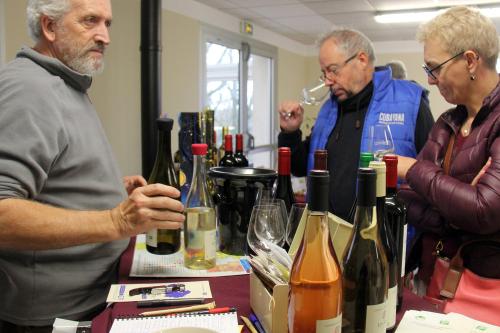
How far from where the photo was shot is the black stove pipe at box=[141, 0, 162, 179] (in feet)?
11.4

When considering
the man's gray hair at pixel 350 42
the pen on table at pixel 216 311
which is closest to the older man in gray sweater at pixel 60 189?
the pen on table at pixel 216 311

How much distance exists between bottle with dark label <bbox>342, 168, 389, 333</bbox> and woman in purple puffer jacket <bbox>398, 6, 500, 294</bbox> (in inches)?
21.5

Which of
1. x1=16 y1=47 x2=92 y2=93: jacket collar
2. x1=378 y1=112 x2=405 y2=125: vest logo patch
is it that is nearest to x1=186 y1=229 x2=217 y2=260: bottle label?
x1=16 y1=47 x2=92 y2=93: jacket collar

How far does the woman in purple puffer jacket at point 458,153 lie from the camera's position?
1249 millimetres

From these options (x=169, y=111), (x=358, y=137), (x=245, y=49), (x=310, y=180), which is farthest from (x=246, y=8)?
(x=310, y=180)

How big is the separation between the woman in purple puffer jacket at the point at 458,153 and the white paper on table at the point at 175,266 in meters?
0.60

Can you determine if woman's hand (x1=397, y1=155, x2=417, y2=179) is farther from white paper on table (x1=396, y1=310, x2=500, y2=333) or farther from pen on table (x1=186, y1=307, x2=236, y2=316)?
pen on table (x1=186, y1=307, x2=236, y2=316)

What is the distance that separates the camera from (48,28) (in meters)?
1.31

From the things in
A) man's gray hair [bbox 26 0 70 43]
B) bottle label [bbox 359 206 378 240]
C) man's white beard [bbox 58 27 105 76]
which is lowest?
bottle label [bbox 359 206 378 240]

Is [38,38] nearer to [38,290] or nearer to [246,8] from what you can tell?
[38,290]

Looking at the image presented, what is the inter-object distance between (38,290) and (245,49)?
14.8 ft

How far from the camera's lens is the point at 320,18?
5.01 metres

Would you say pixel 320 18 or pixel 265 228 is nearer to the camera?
pixel 265 228

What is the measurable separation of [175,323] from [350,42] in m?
1.66
